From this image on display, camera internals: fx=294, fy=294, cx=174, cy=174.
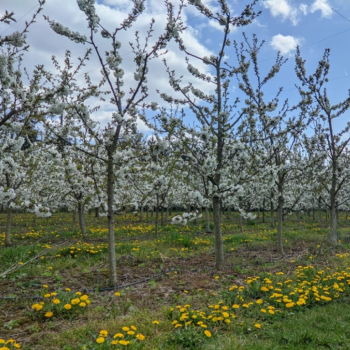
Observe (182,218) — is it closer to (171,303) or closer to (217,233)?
(217,233)

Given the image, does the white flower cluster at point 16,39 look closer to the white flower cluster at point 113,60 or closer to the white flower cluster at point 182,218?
the white flower cluster at point 113,60

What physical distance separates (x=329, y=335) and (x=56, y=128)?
212 inches

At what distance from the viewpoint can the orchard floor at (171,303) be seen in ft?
11.7

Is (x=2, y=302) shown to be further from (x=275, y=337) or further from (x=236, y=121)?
(x=236, y=121)

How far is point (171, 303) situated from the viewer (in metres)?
4.83

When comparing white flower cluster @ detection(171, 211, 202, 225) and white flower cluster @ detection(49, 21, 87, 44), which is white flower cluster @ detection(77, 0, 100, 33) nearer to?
white flower cluster @ detection(49, 21, 87, 44)

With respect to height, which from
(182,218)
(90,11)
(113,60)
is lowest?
(182,218)

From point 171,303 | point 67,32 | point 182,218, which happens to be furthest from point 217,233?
point 67,32

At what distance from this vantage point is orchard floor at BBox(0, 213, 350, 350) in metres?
3.55

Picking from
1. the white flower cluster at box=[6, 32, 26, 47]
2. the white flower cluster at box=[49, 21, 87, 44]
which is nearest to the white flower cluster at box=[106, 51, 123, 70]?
the white flower cluster at box=[49, 21, 87, 44]

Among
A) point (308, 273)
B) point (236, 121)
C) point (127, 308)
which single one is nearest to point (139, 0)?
point (236, 121)

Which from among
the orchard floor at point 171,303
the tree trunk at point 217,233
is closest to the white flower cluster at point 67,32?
the orchard floor at point 171,303

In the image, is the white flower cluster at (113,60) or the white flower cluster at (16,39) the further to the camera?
the white flower cluster at (113,60)

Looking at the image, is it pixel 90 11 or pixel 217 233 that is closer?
pixel 90 11
